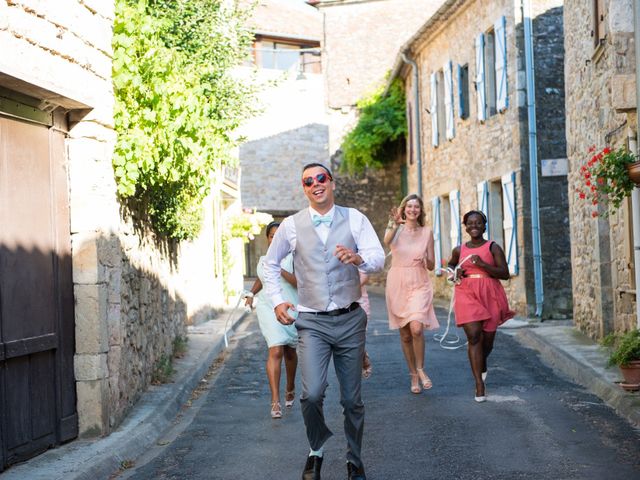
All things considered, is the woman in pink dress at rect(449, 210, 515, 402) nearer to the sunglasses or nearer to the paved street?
the paved street

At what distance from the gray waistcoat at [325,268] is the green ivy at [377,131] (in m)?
21.9

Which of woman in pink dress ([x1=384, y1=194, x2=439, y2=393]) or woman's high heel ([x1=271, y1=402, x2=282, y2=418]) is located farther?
woman in pink dress ([x1=384, y1=194, x2=439, y2=393])

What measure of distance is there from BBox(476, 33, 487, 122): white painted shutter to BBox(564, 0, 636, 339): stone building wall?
432 centimetres

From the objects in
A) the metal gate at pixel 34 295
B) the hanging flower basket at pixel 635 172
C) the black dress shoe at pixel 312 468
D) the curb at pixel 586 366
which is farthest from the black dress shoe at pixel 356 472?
the hanging flower basket at pixel 635 172

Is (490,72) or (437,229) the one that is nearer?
(490,72)

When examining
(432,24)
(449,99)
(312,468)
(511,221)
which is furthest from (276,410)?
(432,24)

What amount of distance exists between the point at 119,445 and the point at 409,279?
3.50 meters

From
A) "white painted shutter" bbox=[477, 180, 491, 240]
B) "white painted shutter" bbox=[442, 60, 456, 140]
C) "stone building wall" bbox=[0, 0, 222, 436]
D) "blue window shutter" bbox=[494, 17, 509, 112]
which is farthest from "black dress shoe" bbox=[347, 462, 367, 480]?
"white painted shutter" bbox=[442, 60, 456, 140]

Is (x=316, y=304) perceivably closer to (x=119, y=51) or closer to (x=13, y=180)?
(x=13, y=180)

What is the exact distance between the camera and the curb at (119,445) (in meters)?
5.81

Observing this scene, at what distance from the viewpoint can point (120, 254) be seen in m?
7.67

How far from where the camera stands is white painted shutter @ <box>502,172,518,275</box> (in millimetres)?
16250

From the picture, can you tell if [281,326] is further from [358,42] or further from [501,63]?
[358,42]

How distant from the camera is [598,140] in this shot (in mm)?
11766
